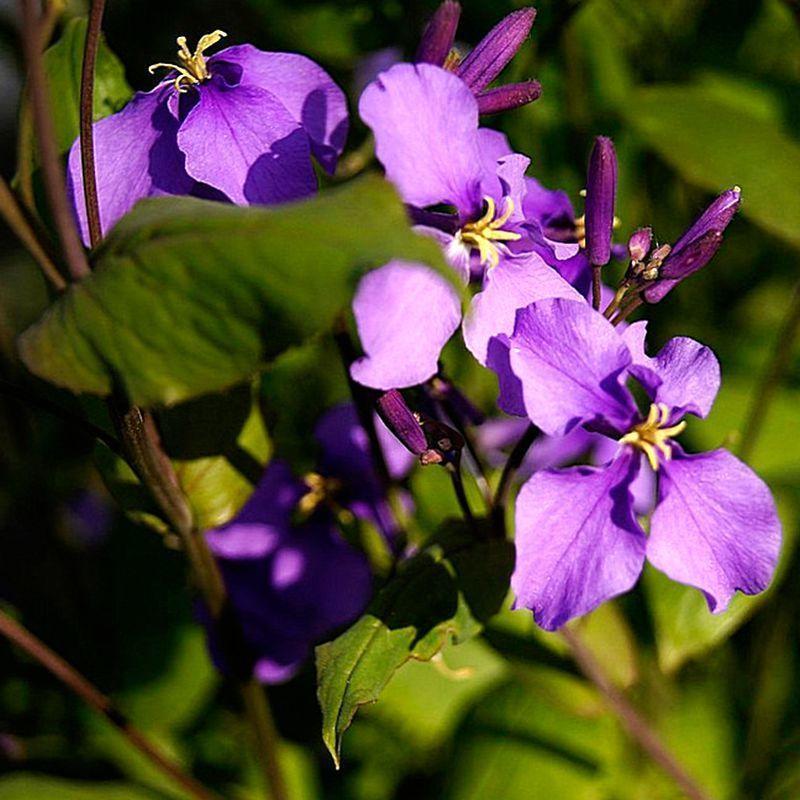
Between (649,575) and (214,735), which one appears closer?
(649,575)

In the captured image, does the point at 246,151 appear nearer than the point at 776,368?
Yes

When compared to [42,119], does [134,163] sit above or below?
below

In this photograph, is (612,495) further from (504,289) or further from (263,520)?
(263,520)

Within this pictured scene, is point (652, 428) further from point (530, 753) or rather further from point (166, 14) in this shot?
point (166, 14)

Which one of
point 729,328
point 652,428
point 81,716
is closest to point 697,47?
point 729,328

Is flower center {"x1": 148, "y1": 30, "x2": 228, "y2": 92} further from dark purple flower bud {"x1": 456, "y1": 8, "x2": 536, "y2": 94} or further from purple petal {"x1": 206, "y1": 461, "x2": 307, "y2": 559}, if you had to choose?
purple petal {"x1": 206, "y1": 461, "x2": 307, "y2": 559}

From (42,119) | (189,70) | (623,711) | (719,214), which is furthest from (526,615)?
(42,119)
